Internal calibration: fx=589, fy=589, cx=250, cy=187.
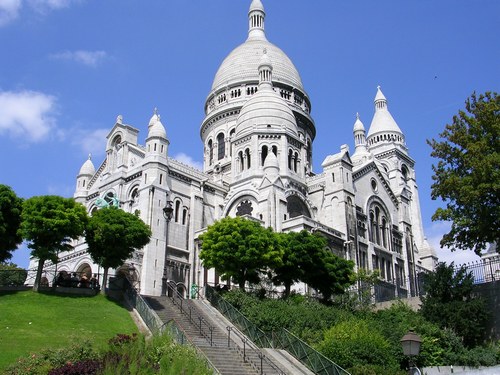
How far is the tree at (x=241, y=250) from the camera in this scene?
39156mm

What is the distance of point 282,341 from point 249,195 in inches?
1082

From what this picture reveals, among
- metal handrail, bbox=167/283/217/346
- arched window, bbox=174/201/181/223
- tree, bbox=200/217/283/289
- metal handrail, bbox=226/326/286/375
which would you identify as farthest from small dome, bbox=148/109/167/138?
metal handrail, bbox=226/326/286/375

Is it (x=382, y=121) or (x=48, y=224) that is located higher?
(x=382, y=121)

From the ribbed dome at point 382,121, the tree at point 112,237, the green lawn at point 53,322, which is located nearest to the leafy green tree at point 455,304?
the green lawn at point 53,322

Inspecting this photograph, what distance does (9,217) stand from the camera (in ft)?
130

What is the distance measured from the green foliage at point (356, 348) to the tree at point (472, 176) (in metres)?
8.46

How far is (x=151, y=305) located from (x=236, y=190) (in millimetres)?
24213

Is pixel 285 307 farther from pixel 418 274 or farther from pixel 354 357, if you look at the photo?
pixel 418 274

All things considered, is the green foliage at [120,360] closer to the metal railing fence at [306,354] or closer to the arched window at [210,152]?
the metal railing fence at [306,354]

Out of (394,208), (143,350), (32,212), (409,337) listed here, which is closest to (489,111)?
(409,337)

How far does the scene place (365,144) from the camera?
79.4 meters

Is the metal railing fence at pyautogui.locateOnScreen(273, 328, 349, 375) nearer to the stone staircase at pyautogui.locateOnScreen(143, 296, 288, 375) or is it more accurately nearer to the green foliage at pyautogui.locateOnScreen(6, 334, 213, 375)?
the stone staircase at pyautogui.locateOnScreen(143, 296, 288, 375)

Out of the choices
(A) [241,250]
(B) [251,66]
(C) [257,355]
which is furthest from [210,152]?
(C) [257,355]

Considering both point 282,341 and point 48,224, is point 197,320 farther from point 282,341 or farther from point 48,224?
point 48,224
